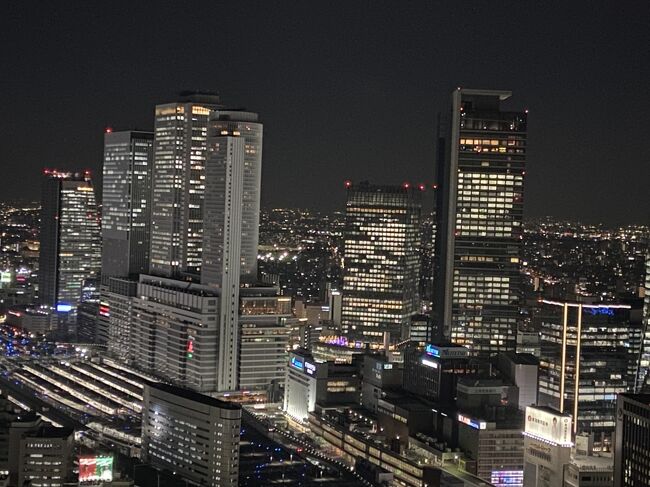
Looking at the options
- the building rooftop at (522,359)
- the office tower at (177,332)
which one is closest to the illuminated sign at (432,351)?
the building rooftop at (522,359)

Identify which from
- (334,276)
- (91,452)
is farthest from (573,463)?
(334,276)

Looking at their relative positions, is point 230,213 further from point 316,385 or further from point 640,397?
point 640,397

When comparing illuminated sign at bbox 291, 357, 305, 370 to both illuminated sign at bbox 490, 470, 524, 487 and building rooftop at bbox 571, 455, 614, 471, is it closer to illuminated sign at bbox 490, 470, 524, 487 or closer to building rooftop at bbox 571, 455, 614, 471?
illuminated sign at bbox 490, 470, 524, 487

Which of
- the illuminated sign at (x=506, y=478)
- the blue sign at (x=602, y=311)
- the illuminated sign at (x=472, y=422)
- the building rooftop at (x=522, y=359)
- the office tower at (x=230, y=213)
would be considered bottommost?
the illuminated sign at (x=506, y=478)

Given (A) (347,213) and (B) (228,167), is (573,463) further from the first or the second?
(A) (347,213)

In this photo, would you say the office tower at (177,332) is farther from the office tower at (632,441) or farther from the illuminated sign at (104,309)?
the office tower at (632,441)
